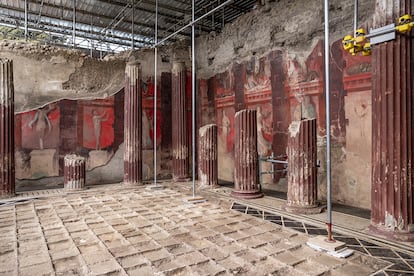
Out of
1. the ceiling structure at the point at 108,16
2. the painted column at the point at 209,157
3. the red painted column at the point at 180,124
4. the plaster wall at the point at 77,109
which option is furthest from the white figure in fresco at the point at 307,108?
the ceiling structure at the point at 108,16

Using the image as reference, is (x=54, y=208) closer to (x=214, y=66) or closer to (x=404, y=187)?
(x=404, y=187)

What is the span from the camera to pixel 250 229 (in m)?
4.60

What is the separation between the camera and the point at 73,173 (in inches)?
321

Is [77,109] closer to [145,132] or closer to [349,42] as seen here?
[145,132]

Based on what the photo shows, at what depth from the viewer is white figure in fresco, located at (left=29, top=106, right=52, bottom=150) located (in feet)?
27.8

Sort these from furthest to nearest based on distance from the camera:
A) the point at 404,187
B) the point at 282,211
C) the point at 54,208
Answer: the point at 54,208
the point at 282,211
the point at 404,187

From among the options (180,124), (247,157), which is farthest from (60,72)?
(247,157)

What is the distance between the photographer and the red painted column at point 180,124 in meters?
9.82

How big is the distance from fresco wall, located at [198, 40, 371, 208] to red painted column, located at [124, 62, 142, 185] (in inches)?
111

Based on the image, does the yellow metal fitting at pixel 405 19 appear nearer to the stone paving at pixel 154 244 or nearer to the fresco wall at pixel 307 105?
the fresco wall at pixel 307 105

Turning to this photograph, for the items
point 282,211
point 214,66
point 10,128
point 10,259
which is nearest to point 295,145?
point 282,211

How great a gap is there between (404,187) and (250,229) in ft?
7.28

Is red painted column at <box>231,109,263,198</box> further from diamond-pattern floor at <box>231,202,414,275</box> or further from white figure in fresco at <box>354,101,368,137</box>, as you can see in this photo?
white figure in fresco at <box>354,101,368,137</box>

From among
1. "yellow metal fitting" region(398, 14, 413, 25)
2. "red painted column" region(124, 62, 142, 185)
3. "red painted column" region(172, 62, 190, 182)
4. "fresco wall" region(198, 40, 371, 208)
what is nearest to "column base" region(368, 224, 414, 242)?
"fresco wall" region(198, 40, 371, 208)
